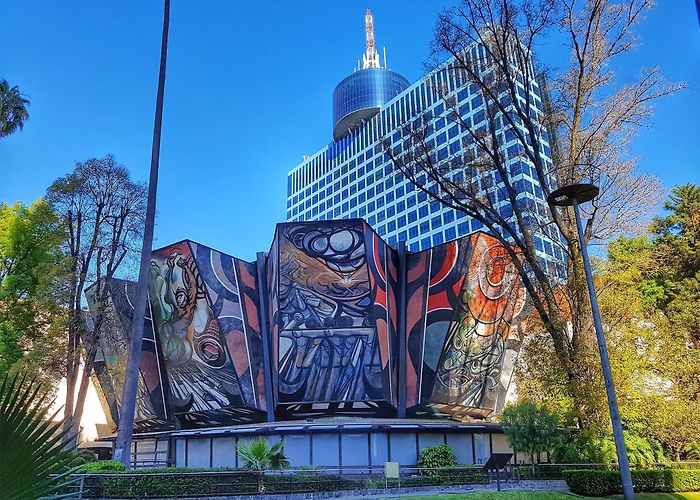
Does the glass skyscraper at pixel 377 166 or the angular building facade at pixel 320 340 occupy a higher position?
the glass skyscraper at pixel 377 166

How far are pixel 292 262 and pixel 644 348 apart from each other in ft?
54.3

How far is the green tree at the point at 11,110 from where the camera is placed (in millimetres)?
20156

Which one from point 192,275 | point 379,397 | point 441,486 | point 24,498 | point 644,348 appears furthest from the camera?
point 192,275

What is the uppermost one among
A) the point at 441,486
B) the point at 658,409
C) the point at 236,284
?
the point at 236,284

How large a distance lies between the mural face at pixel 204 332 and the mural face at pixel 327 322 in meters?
2.22

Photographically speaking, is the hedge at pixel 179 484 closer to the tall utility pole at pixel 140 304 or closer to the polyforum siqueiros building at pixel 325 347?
the tall utility pole at pixel 140 304

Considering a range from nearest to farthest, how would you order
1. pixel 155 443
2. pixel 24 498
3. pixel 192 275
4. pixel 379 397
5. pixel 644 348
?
pixel 24 498 → pixel 644 348 → pixel 379 397 → pixel 192 275 → pixel 155 443

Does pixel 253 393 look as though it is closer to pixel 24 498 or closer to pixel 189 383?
pixel 189 383

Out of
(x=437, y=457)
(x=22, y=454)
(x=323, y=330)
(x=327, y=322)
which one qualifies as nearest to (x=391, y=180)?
(x=327, y=322)

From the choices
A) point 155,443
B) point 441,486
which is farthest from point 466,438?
point 155,443

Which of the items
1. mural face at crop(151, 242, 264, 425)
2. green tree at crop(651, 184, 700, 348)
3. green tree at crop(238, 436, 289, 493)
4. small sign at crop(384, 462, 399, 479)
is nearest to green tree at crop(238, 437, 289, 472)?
green tree at crop(238, 436, 289, 493)

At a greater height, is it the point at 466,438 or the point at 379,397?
the point at 379,397

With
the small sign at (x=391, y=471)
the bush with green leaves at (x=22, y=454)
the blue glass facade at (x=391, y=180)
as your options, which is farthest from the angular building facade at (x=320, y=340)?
the blue glass facade at (x=391, y=180)

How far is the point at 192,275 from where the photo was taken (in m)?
31.3
